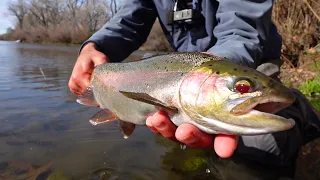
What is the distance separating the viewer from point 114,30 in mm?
3156

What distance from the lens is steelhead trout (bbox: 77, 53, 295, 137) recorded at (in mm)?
1318

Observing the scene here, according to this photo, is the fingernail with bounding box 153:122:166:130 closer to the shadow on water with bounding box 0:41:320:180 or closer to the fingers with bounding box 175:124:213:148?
the fingers with bounding box 175:124:213:148

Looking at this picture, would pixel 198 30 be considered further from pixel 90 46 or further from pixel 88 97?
pixel 88 97

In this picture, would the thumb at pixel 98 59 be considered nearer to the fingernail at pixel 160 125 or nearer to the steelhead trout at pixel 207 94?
the steelhead trout at pixel 207 94

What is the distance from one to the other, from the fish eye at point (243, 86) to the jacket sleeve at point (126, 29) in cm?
180

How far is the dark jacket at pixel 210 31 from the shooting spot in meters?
2.09

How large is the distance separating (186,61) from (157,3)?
1.72m

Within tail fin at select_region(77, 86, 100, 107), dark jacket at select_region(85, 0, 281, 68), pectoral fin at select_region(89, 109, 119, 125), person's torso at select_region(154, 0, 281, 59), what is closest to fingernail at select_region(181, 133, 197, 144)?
dark jacket at select_region(85, 0, 281, 68)

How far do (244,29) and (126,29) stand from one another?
1487 mm

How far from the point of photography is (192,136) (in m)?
1.55

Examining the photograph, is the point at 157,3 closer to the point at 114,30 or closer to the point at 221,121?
the point at 114,30

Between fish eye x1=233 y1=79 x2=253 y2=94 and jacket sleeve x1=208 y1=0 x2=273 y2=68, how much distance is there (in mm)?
565

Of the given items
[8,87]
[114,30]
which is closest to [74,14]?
[8,87]

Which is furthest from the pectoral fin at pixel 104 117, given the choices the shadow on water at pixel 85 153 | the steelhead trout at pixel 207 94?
the shadow on water at pixel 85 153
